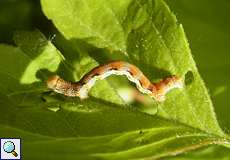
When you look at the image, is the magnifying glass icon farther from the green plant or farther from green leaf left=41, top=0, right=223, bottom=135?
green leaf left=41, top=0, right=223, bottom=135

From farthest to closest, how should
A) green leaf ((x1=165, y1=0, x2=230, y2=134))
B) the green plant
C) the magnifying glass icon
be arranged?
1. green leaf ((x1=165, y1=0, x2=230, y2=134))
2. the magnifying glass icon
3. the green plant

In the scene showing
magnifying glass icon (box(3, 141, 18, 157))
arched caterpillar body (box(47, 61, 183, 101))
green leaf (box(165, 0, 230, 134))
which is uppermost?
green leaf (box(165, 0, 230, 134))

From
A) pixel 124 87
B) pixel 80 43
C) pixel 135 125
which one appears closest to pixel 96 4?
pixel 80 43

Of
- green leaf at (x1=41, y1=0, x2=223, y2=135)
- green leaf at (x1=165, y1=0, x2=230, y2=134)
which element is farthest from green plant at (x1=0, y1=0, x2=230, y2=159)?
green leaf at (x1=165, y1=0, x2=230, y2=134)

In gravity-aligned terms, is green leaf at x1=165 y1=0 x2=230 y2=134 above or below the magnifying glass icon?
above

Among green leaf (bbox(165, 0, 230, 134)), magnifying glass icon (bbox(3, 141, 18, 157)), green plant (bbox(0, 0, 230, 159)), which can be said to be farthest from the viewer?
green leaf (bbox(165, 0, 230, 134))

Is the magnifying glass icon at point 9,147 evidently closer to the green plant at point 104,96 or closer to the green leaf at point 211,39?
the green plant at point 104,96

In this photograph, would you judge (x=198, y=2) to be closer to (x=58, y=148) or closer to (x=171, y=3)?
(x=171, y=3)
